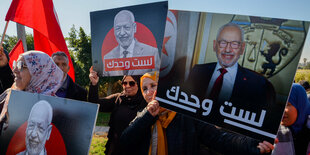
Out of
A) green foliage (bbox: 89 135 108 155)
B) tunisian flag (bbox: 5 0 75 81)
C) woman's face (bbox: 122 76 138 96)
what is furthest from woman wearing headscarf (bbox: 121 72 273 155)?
green foliage (bbox: 89 135 108 155)

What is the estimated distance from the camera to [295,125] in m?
1.82

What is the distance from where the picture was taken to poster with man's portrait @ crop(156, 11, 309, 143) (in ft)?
3.63

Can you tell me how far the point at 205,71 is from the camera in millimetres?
1344

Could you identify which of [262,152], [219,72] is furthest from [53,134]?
[262,152]

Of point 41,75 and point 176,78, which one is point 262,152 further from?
point 41,75

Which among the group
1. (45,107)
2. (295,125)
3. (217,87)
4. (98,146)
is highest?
(217,87)

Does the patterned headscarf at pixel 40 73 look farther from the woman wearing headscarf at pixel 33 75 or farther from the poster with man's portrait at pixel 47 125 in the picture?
the poster with man's portrait at pixel 47 125

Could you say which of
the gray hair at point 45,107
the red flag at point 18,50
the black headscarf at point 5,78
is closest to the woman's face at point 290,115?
the gray hair at point 45,107

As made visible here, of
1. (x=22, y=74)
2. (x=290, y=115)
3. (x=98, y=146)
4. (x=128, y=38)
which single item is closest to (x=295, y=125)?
(x=290, y=115)

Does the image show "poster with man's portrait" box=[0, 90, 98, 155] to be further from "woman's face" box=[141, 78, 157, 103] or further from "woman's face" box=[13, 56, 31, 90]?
"woman's face" box=[141, 78, 157, 103]

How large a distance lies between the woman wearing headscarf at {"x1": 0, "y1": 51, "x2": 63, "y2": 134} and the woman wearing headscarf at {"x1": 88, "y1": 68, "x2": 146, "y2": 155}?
0.74 metres

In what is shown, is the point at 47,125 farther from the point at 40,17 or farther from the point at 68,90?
the point at 40,17

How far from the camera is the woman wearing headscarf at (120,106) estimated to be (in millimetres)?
2244

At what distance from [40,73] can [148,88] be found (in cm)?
106
